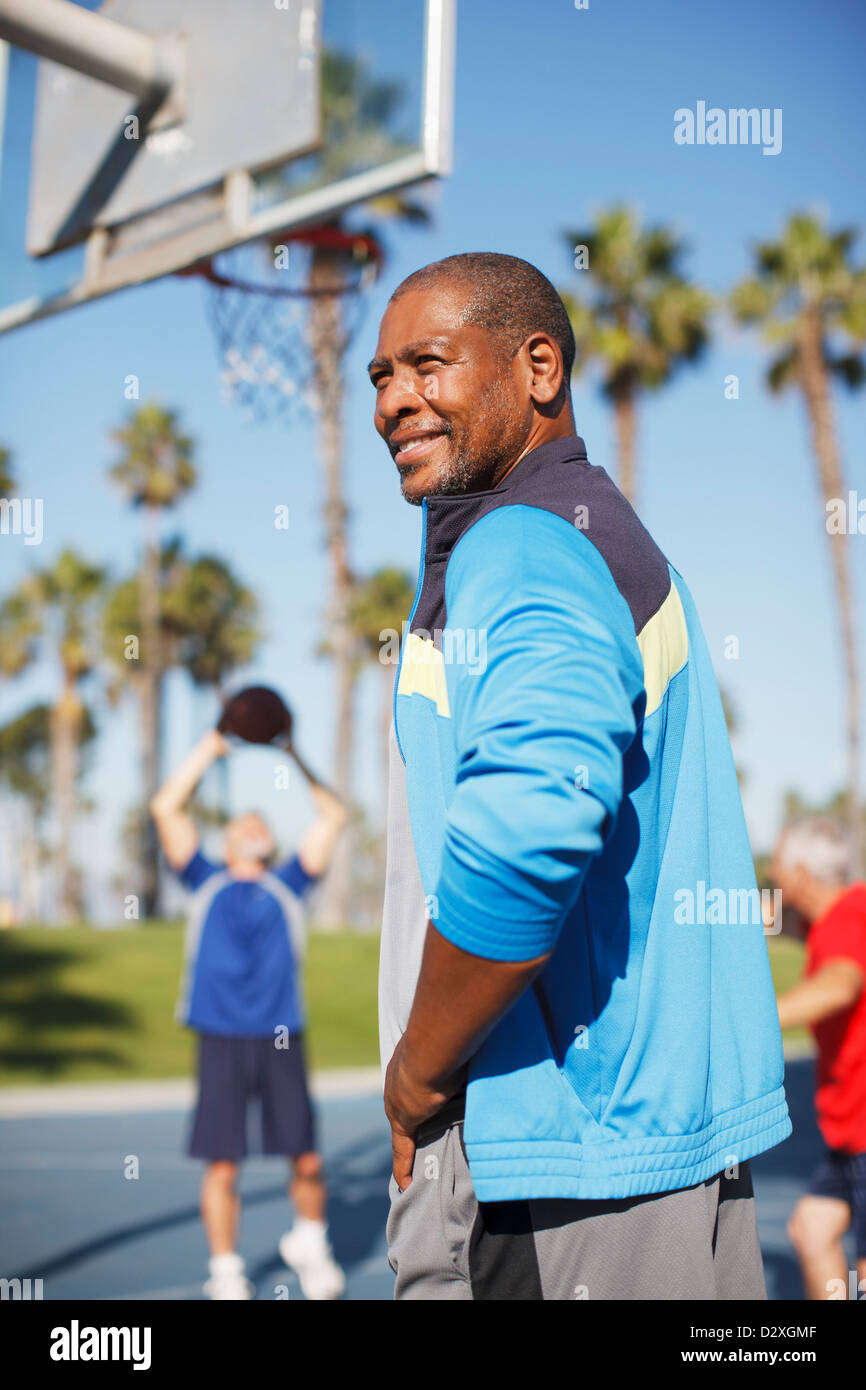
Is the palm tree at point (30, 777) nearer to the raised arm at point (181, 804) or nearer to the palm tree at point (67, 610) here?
the palm tree at point (67, 610)

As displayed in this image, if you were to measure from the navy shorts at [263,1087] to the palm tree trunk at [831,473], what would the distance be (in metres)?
16.4

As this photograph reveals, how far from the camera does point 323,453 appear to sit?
2195cm

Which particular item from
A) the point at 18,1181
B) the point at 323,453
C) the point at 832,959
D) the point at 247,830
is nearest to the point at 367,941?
the point at 323,453

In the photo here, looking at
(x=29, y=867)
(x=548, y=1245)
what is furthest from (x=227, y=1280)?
(x=29, y=867)

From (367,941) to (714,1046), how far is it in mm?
21597

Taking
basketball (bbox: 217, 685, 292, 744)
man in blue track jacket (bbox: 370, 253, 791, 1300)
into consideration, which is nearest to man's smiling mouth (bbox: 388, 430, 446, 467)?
man in blue track jacket (bbox: 370, 253, 791, 1300)

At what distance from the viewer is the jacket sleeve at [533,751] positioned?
1318 millimetres

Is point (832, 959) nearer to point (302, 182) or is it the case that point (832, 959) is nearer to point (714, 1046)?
point (714, 1046)

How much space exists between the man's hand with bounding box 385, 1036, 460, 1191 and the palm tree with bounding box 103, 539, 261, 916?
94.3ft

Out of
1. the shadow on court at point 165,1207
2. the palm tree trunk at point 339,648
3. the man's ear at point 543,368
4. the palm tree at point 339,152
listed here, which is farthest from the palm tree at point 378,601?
the man's ear at point 543,368

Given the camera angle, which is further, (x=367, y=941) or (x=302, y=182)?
(x=367, y=941)

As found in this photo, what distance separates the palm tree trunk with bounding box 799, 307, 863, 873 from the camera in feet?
67.8
